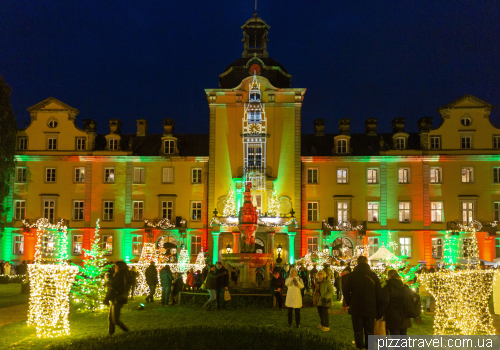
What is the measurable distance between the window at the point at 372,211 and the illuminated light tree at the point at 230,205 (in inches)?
452

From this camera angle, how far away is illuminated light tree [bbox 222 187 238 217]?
43.0 meters

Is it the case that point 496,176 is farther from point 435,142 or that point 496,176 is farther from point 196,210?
point 196,210

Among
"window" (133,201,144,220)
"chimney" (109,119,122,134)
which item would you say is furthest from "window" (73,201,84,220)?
"chimney" (109,119,122,134)

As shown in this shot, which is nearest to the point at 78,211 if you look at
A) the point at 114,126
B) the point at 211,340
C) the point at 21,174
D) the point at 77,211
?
the point at 77,211

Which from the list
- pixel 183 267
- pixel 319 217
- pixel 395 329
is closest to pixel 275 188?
pixel 319 217

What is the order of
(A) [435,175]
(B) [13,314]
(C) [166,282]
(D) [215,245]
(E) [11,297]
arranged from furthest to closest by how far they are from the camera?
(A) [435,175] → (D) [215,245] → (E) [11,297] → (C) [166,282] → (B) [13,314]

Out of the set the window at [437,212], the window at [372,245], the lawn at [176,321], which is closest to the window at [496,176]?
the window at [437,212]

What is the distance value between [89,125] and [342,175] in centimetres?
2268

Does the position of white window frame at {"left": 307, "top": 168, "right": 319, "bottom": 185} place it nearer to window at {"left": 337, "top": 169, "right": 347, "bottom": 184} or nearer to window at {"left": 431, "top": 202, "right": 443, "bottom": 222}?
window at {"left": 337, "top": 169, "right": 347, "bottom": 184}

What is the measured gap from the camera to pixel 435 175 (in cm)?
4484

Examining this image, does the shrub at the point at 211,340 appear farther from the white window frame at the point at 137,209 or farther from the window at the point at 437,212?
the window at the point at 437,212

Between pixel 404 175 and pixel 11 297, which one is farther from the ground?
pixel 404 175

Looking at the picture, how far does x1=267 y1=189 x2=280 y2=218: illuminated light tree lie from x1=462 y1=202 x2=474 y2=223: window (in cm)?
1550

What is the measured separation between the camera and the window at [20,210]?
45562 mm
